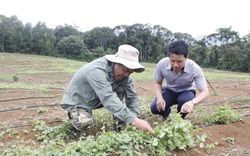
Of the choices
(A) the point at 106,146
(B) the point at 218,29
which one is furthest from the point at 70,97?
(B) the point at 218,29

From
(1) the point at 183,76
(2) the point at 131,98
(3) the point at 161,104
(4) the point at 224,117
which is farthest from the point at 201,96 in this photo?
(2) the point at 131,98

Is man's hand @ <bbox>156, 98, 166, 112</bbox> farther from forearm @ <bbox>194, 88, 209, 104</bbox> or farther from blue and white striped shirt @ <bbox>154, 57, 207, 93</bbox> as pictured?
forearm @ <bbox>194, 88, 209, 104</bbox>

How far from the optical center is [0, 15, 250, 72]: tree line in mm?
39991

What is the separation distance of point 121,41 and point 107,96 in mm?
52380

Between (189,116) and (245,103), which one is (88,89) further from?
(245,103)

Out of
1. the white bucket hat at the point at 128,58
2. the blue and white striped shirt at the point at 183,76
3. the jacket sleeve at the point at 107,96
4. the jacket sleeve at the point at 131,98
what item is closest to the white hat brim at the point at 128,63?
the white bucket hat at the point at 128,58

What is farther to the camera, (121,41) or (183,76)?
(121,41)

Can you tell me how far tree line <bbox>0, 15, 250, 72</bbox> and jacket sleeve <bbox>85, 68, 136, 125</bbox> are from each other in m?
38.0

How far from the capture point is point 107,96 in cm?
274

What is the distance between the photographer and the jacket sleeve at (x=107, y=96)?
8.67 ft

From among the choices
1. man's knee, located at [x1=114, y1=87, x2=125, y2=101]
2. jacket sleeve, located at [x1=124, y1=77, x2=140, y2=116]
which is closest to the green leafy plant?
jacket sleeve, located at [x1=124, y1=77, x2=140, y2=116]

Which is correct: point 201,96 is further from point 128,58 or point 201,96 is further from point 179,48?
point 128,58

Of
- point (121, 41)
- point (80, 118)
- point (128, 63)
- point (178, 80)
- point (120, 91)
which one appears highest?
point (121, 41)

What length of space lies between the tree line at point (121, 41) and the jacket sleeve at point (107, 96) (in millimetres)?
37957
